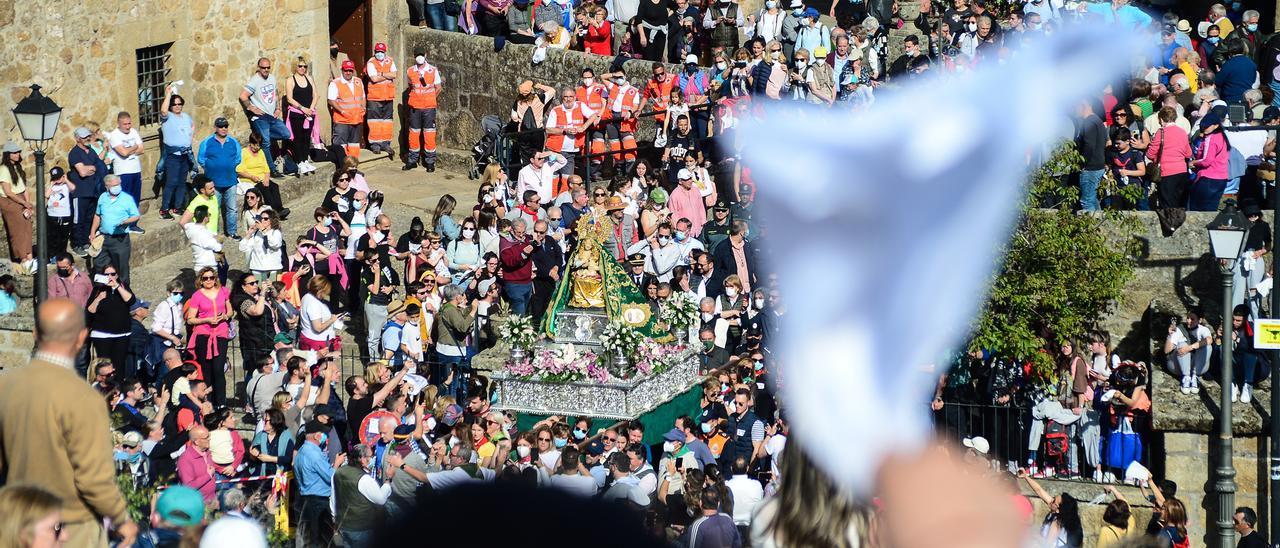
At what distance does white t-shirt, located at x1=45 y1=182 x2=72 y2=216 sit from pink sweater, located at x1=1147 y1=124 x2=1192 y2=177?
35.3 ft

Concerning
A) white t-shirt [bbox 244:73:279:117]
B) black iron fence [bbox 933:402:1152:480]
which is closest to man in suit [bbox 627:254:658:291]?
black iron fence [bbox 933:402:1152:480]

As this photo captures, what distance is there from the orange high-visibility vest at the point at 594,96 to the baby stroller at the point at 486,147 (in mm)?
1463

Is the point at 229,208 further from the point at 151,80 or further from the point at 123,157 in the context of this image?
the point at 151,80

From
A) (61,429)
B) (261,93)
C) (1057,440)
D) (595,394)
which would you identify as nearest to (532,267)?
(595,394)

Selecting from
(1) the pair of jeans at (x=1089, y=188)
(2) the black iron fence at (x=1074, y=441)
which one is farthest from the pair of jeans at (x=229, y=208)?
(1) the pair of jeans at (x=1089, y=188)

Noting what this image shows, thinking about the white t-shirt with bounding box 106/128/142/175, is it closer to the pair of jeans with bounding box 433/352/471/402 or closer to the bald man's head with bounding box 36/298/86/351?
the pair of jeans with bounding box 433/352/471/402

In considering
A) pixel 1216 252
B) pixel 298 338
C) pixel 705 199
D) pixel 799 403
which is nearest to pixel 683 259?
pixel 705 199

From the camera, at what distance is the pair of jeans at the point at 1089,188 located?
56.6ft

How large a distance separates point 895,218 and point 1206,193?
17055 millimetres

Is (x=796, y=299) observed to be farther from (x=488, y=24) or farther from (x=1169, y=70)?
(x=488, y=24)

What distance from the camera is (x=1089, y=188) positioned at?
1736 cm

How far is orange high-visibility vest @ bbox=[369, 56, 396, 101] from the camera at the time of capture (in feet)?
76.7

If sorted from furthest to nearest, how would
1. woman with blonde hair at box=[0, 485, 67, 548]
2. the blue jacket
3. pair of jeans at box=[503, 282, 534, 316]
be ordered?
the blue jacket → pair of jeans at box=[503, 282, 534, 316] → woman with blonde hair at box=[0, 485, 67, 548]

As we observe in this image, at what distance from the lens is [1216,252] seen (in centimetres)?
1390
